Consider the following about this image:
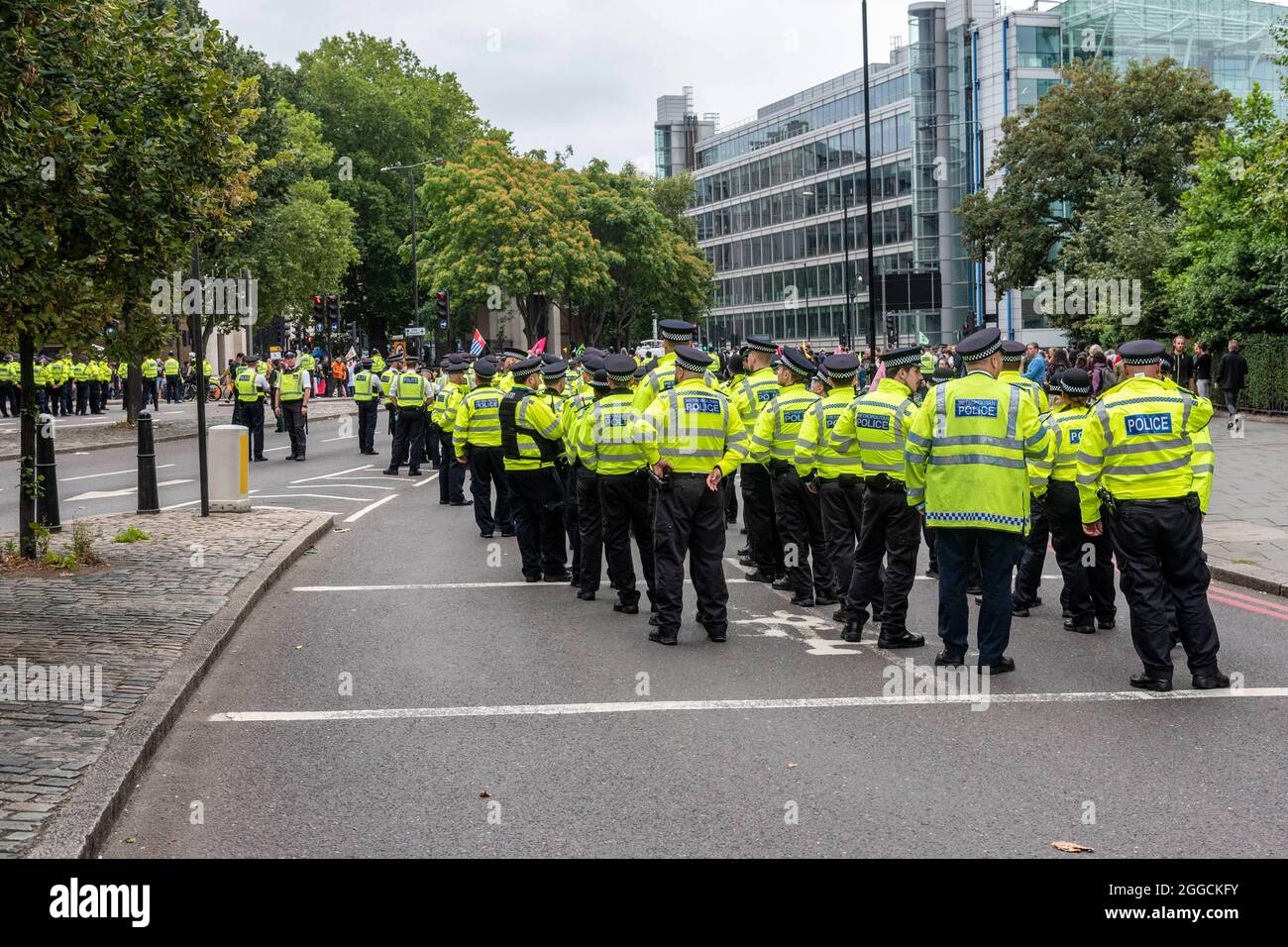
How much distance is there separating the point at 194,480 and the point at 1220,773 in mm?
17959

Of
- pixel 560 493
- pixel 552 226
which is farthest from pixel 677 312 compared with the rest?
pixel 560 493

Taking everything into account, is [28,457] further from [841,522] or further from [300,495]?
[300,495]

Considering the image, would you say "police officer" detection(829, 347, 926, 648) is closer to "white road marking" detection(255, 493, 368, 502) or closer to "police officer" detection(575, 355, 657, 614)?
"police officer" detection(575, 355, 657, 614)

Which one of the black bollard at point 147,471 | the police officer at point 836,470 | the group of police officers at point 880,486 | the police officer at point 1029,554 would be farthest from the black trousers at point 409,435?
the police officer at point 1029,554

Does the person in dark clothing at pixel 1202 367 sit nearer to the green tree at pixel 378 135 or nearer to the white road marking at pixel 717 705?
the white road marking at pixel 717 705

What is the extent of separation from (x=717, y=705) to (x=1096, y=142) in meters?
46.8

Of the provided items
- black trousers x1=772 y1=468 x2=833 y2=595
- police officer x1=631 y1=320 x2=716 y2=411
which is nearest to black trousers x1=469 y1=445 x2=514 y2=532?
black trousers x1=772 y1=468 x2=833 y2=595

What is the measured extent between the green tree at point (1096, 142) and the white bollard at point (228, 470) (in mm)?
37812

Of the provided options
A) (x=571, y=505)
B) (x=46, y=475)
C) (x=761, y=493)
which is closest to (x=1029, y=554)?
(x=761, y=493)

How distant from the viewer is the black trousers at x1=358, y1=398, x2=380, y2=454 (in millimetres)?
Result: 26391

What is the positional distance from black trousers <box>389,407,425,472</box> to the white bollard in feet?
19.5

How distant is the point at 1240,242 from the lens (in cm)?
3231

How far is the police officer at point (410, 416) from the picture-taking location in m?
21.5
